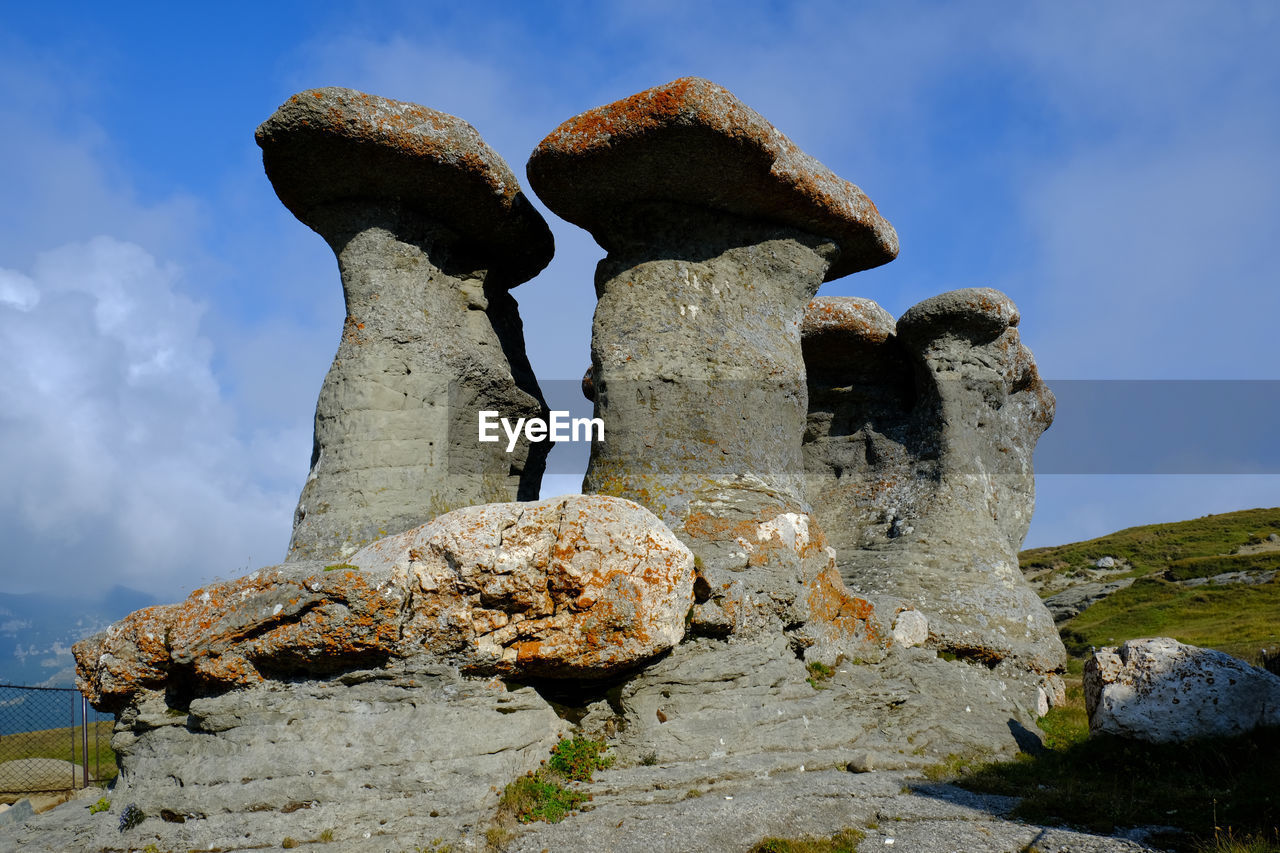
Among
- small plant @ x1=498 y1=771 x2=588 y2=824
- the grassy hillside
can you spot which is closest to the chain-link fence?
small plant @ x1=498 y1=771 x2=588 y2=824

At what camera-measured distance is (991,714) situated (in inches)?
326

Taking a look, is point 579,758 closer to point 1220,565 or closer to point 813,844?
point 813,844

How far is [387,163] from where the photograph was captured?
8.44 meters

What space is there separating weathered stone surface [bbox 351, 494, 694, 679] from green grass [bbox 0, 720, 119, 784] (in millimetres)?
11392

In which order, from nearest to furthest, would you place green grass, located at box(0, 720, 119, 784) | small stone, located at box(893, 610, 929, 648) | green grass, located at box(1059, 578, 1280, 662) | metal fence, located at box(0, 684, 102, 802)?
small stone, located at box(893, 610, 929, 648) < metal fence, located at box(0, 684, 102, 802) < green grass, located at box(0, 720, 119, 784) < green grass, located at box(1059, 578, 1280, 662)

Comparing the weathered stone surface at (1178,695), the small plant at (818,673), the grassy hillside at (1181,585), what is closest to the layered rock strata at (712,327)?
the small plant at (818,673)

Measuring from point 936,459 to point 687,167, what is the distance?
4.97 meters

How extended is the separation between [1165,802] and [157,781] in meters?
6.44

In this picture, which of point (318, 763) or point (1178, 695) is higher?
point (318, 763)

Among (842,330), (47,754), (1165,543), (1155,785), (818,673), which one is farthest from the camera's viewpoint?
(1165,543)

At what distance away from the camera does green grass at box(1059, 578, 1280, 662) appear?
24.0 meters

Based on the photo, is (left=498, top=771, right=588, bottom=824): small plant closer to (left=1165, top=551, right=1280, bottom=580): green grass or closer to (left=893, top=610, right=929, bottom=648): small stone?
(left=893, top=610, right=929, bottom=648): small stone

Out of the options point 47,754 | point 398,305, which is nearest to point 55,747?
point 47,754

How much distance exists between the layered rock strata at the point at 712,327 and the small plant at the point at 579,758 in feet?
3.75
